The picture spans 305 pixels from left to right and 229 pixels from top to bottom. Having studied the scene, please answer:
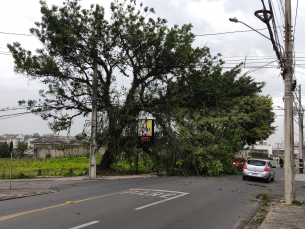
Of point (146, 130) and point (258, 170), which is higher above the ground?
point (146, 130)

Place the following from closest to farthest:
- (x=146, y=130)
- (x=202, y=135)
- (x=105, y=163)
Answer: (x=146, y=130)
(x=105, y=163)
(x=202, y=135)

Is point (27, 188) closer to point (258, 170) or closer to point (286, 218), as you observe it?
point (286, 218)

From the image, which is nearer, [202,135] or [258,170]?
[258,170]

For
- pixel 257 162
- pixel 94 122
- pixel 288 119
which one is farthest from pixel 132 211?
pixel 257 162

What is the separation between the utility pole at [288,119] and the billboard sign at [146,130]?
1298 centimetres

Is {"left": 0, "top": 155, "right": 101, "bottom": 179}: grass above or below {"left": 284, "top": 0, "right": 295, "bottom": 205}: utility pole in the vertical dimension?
below

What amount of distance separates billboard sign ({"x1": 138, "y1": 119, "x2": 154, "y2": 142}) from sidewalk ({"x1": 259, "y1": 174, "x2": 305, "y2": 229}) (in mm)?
13747

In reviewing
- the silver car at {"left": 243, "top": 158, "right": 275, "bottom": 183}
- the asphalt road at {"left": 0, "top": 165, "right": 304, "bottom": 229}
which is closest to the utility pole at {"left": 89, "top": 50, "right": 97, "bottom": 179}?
the asphalt road at {"left": 0, "top": 165, "right": 304, "bottom": 229}

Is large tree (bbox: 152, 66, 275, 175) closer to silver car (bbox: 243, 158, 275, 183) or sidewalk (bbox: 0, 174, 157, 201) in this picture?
silver car (bbox: 243, 158, 275, 183)

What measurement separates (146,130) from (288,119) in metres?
13.3

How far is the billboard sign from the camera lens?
22.4m

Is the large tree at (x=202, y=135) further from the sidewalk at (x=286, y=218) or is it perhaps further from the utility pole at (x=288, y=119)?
the sidewalk at (x=286, y=218)

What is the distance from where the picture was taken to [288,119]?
33.8 feet

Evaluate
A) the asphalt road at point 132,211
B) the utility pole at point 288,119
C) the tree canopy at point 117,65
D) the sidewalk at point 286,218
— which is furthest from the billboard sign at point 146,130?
the sidewalk at point 286,218
